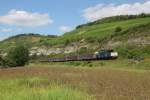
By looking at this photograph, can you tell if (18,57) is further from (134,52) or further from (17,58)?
(134,52)

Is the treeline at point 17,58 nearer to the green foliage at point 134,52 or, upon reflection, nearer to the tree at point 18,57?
the tree at point 18,57

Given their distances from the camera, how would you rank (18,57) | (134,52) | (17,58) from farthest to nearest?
(18,57), (17,58), (134,52)

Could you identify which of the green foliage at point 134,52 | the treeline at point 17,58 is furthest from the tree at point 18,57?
the green foliage at point 134,52

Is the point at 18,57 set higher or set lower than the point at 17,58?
higher

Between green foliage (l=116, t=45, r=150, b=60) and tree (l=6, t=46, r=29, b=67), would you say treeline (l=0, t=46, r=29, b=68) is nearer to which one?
tree (l=6, t=46, r=29, b=67)

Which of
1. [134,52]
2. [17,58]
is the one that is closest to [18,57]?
[17,58]

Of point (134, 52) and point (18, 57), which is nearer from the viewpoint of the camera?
point (134, 52)

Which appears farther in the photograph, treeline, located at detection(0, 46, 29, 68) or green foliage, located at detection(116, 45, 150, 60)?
treeline, located at detection(0, 46, 29, 68)

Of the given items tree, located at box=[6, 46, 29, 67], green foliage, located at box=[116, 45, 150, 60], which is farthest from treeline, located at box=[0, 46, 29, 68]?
green foliage, located at box=[116, 45, 150, 60]

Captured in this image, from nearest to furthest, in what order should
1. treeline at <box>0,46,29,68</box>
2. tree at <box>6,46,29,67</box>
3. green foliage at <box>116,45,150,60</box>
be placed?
green foliage at <box>116,45,150,60</box> < treeline at <box>0,46,29,68</box> < tree at <box>6,46,29,67</box>

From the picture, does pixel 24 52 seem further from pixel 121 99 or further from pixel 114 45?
pixel 121 99

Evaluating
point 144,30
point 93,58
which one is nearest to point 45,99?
point 93,58

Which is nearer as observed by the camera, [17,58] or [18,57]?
[17,58]

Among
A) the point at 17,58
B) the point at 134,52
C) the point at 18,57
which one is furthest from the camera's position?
the point at 18,57
